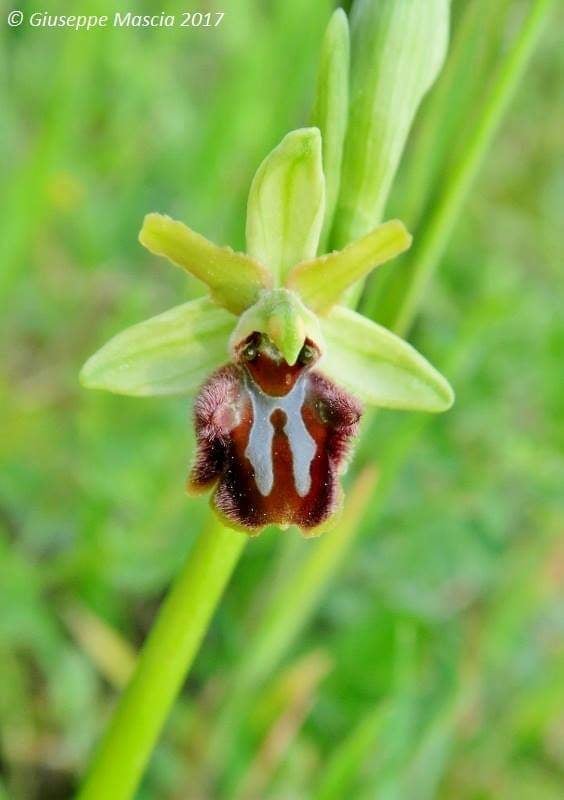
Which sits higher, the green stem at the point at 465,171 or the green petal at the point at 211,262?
the green stem at the point at 465,171

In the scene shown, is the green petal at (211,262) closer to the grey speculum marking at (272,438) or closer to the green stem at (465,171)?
the grey speculum marking at (272,438)

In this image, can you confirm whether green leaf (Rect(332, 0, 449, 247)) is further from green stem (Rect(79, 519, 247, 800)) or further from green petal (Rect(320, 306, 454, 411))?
green stem (Rect(79, 519, 247, 800))

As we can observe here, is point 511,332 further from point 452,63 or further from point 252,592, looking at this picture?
point 452,63

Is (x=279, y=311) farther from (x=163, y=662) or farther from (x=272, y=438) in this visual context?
(x=163, y=662)

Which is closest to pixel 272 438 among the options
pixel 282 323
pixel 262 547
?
pixel 282 323

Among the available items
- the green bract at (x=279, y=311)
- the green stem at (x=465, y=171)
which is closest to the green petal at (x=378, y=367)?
the green bract at (x=279, y=311)

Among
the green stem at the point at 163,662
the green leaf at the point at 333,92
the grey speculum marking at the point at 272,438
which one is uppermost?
the green leaf at the point at 333,92

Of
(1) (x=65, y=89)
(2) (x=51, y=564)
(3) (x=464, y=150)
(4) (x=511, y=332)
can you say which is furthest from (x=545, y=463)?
(1) (x=65, y=89)

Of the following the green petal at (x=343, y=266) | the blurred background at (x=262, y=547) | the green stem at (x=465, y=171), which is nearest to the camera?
the green petal at (x=343, y=266)
